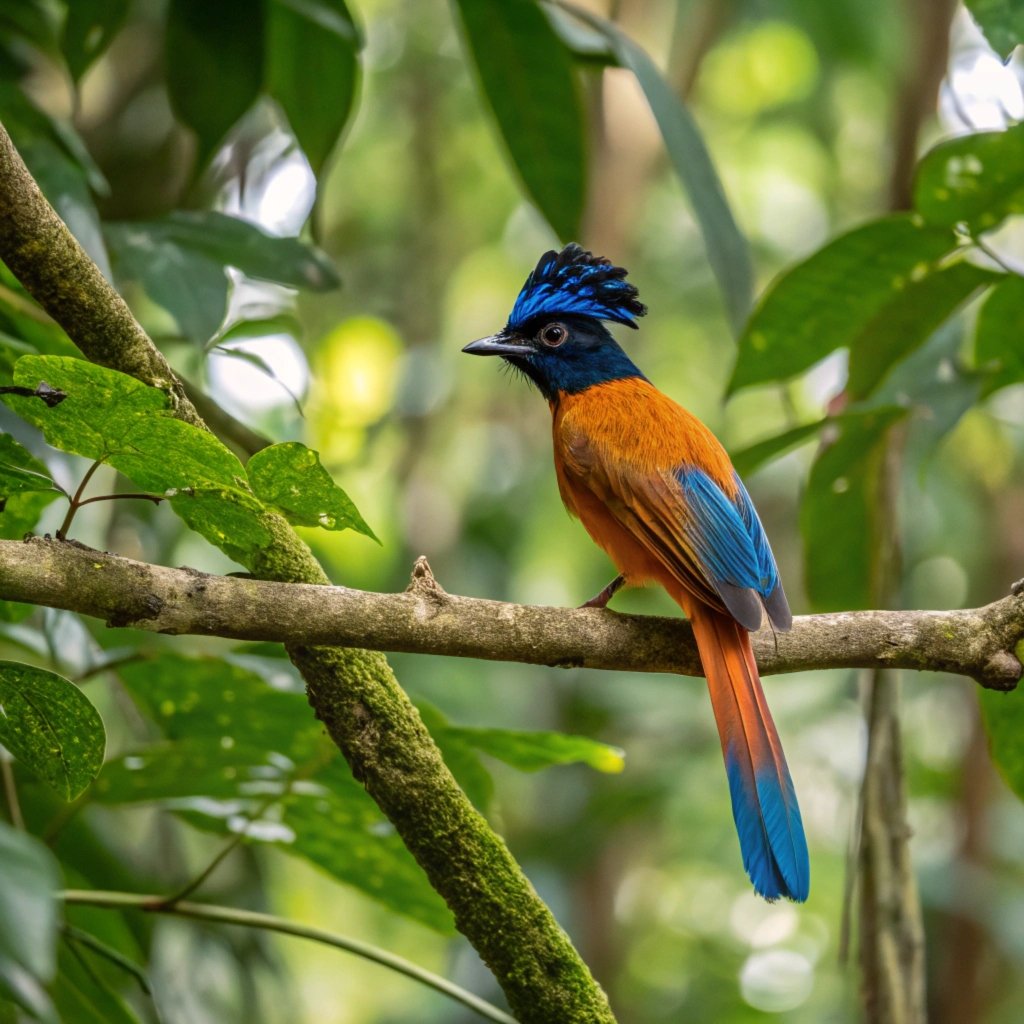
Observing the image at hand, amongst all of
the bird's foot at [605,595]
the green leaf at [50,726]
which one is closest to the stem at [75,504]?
the green leaf at [50,726]

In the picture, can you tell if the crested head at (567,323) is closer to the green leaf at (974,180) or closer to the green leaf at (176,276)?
the green leaf at (974,180)

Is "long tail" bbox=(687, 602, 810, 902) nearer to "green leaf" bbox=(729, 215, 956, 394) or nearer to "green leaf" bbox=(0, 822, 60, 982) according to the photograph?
"green leaf" bbox=(729, 215, 956, 394)

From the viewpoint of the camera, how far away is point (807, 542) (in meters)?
3.12

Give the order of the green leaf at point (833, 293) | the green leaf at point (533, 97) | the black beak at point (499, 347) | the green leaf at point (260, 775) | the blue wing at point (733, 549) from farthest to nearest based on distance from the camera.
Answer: the black beak at point (499, 347) < the green leaf at point (533, 97) < the green leaf at point (833, 293) < the blue wing at point (733, 549) < the green leaf at point (260, 775)

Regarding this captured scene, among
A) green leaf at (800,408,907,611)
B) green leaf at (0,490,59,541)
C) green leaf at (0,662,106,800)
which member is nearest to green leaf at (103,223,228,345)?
green leaf at (0,490,59,541)

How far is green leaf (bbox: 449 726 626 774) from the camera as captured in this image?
2191mm

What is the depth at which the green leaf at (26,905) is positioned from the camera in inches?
29.3

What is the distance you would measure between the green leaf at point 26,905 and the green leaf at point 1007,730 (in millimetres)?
1919

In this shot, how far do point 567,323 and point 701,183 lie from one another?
87cm

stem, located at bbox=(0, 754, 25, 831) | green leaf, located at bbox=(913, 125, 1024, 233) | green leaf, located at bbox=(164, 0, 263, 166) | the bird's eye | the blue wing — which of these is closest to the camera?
stem, located at bbox=(0, 754, 25, 831)

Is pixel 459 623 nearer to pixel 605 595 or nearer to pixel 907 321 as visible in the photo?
pixel 605 595

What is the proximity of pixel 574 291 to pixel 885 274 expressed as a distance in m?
1.01

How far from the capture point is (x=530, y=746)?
2221 millimetres

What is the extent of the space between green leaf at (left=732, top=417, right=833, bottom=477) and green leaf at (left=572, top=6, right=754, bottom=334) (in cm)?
32
